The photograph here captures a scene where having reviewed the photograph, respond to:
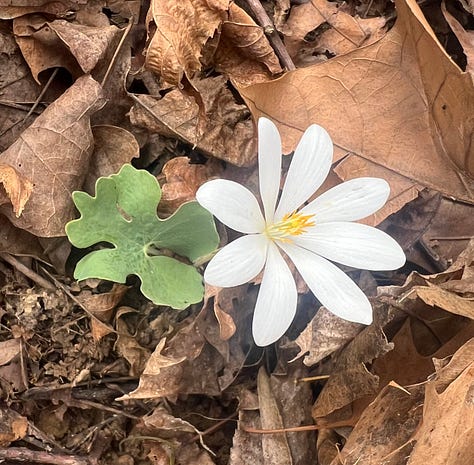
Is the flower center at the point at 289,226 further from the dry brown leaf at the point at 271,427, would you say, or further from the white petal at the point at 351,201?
the dry brown leaf at the point at 271,427

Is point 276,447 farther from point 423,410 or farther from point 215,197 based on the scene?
point 215,197

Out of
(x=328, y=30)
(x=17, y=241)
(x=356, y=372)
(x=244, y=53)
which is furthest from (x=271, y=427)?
(x=328, y=30)

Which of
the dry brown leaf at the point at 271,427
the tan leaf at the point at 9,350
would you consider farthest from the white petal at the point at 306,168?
the tan leaf at the point at 9,350

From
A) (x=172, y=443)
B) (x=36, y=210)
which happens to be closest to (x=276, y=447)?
(x=172, y=443)

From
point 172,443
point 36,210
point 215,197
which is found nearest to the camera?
point 215,197

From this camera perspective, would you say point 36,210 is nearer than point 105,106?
Yes

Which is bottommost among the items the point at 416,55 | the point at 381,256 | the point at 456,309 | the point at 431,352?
the point at 431,352

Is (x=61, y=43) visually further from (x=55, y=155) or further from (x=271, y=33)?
(x=271, y=33)


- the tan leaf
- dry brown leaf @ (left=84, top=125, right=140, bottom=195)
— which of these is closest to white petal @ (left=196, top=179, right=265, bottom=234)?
dry brown leaf @ (left=84, top=125, right=140, bottom=195)
